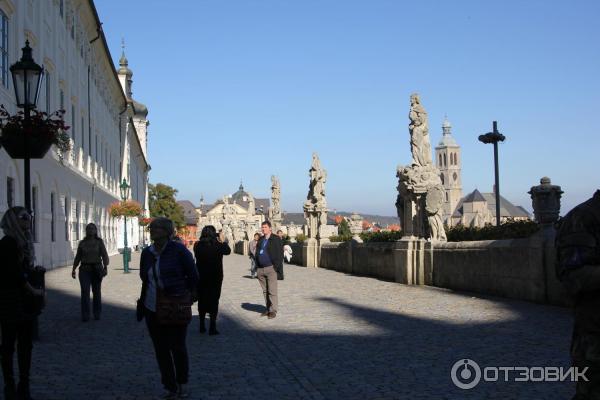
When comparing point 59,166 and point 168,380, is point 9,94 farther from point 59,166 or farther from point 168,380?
point 168,380

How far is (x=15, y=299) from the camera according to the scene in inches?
241

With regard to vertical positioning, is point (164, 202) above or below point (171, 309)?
above

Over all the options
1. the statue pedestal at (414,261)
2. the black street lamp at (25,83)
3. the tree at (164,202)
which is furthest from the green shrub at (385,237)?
the tree at (164,202)

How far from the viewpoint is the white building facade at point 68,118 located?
68.1 ft

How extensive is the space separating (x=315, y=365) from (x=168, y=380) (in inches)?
80.5

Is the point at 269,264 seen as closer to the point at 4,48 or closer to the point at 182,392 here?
the point at 182,392

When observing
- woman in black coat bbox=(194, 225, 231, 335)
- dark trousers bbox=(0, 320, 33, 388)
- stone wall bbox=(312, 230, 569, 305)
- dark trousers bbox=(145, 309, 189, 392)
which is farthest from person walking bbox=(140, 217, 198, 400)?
stone wall bbox=(312, 230, 569, 305)

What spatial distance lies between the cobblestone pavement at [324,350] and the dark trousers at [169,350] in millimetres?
285

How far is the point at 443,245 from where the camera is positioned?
17.5 metres

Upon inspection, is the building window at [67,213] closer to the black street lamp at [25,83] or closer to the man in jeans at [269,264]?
the man in jeans at [269,264]

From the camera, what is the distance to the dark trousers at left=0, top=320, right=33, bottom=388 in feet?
20.2

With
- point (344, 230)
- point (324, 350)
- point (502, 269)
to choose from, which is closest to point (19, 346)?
point (324, 350)

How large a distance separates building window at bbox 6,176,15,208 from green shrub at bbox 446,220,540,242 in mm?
12558

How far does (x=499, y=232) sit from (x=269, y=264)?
8.20 m
